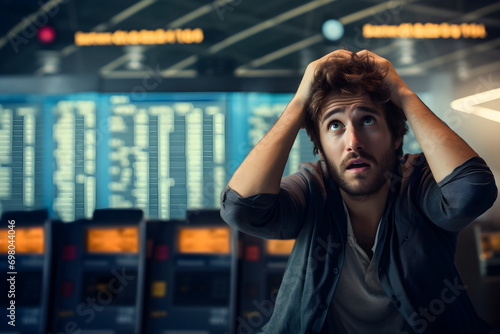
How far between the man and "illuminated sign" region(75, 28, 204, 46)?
2.55m

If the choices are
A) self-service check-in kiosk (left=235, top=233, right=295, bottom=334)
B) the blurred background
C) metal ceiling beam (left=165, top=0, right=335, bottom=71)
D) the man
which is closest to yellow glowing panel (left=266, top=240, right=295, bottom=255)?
self-service check-in kiosk (left=235, top=233, right=295, bottom=334)

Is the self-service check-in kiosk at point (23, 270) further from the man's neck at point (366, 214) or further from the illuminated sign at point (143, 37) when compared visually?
the man's neck at point (366, 214)

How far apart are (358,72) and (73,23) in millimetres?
2979

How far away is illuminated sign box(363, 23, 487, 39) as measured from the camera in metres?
3.83

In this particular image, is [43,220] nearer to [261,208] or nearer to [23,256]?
[23,256]

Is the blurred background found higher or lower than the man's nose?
higher

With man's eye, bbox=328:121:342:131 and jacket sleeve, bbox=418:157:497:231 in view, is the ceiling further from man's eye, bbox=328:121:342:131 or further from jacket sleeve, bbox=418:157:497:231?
jacket sleeve, bbox=418:157:497:231

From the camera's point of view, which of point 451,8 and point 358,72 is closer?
point 358,72

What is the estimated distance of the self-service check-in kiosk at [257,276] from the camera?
Answer: 3.27m

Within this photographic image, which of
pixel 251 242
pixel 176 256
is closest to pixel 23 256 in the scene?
pixel 176 256

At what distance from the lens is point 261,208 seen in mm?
1351

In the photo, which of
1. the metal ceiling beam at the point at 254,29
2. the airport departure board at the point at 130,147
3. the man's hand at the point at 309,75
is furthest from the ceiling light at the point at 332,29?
the man's hand at the point at 309,75

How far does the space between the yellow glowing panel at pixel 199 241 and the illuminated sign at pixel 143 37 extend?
52.0 inches

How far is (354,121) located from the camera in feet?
4.63
